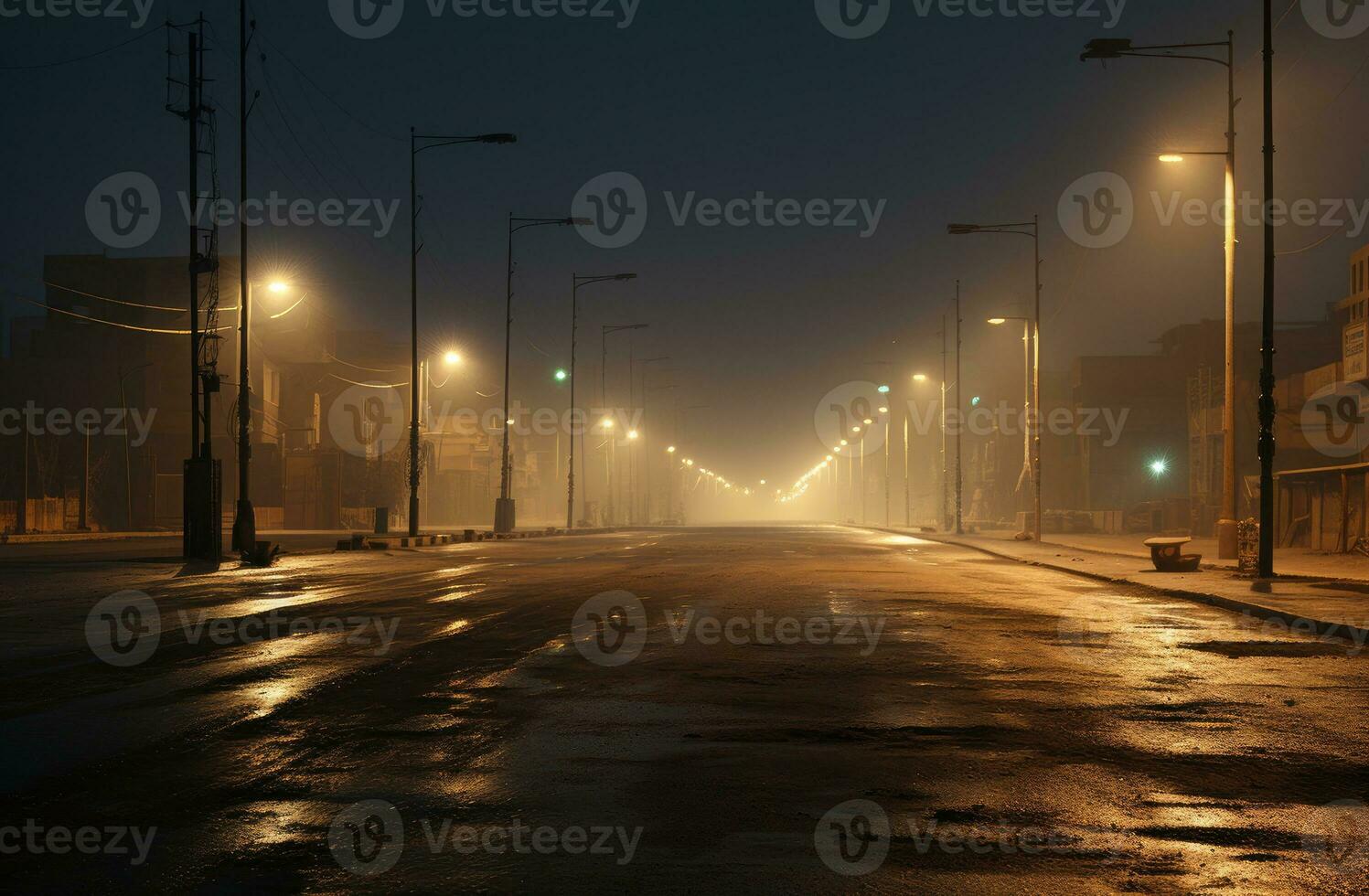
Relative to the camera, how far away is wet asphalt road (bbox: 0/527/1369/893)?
17.9 feet

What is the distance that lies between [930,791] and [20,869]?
4363 mm

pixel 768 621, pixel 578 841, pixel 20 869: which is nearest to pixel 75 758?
pixel 20 869

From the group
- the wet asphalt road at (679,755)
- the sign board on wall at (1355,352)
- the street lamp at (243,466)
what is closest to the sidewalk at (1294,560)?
the sign board on wall at (1355,352)

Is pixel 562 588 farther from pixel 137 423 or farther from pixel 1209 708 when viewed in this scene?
pixel 137 423

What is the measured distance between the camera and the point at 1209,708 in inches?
377

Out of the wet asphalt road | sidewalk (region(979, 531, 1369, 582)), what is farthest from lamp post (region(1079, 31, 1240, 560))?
the wet asphalt road

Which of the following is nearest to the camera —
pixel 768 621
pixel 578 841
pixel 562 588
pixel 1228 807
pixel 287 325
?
pixel 578 841

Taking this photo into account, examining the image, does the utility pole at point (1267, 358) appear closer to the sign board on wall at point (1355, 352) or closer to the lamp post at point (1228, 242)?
the lamp post at point (1228, 242)

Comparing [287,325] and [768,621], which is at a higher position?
[287,325]

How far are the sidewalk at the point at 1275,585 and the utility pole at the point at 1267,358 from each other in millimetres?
921

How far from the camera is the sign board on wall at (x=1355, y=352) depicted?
3828cm

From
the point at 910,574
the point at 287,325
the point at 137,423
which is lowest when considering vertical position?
the point at 910,574

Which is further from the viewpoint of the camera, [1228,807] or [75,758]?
[75,758]

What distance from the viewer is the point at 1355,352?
128ft
